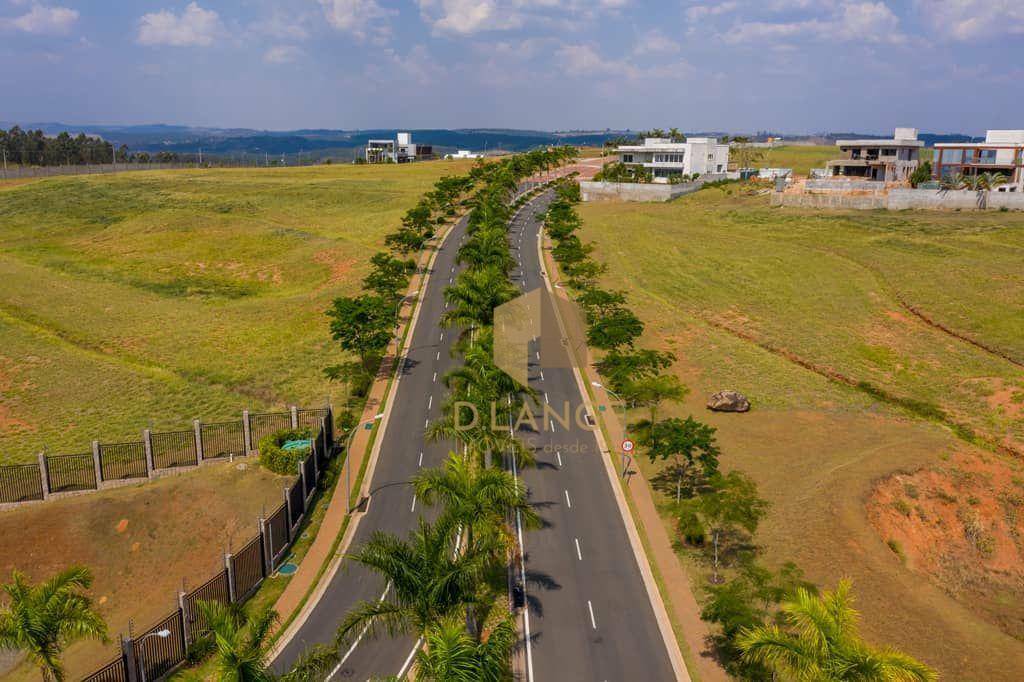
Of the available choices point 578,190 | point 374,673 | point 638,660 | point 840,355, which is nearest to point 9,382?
point 374,673

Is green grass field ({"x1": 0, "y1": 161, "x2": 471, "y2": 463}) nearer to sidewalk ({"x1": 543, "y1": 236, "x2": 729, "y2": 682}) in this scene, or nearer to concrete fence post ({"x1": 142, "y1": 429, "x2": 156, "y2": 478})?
concrete fence post ({"x1": 142, "y1": 429, "x2": 156, "y2": 478})

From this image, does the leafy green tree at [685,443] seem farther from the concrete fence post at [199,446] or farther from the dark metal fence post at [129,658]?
the dark metal fence post at [129,658]

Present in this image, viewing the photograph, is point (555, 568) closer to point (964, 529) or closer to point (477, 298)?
point (964, 529)


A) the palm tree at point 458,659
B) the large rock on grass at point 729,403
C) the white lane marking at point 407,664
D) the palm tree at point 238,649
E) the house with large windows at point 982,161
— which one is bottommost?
the white lane marking at point 407,664

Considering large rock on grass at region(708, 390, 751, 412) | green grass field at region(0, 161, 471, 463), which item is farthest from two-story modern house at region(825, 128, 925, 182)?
large rock on grass at region(708, 390, 751, 412)

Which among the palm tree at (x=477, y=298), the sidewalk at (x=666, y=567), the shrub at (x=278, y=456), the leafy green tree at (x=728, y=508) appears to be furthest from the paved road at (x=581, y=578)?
the shrub at (x=278, y=456)
